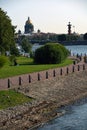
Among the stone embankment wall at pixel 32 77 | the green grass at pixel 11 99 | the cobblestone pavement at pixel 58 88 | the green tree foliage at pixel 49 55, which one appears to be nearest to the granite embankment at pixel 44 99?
the cobblestone pavement at pixel 58 88

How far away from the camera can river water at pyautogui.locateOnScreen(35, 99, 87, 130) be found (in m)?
26.5

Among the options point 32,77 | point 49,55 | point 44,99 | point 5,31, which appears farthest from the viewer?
point 5,31

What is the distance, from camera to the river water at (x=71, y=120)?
26.5 metres

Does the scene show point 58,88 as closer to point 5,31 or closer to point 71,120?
point 71,120

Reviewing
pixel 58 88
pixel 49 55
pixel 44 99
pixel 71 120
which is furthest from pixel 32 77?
pixel 49 55

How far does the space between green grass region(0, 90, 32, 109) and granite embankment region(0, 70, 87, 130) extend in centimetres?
63

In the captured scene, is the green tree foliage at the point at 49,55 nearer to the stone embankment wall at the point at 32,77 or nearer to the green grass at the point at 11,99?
the stone embankment wall at the point at 32,77

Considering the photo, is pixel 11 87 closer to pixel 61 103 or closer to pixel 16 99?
pixel 16 99

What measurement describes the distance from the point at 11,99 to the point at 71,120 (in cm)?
537

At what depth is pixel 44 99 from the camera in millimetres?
33062

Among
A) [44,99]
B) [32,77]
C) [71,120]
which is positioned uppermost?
[32,77]

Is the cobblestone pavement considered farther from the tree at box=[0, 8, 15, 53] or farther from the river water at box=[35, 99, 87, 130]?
the tree at box=[0, 8, 15, 53]

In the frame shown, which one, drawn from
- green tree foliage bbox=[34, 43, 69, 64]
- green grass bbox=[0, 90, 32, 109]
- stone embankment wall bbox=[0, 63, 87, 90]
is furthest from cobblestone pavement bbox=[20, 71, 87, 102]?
green tree foliage bbox=[34, 43, 69, 64]

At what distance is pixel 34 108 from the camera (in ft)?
98.2
